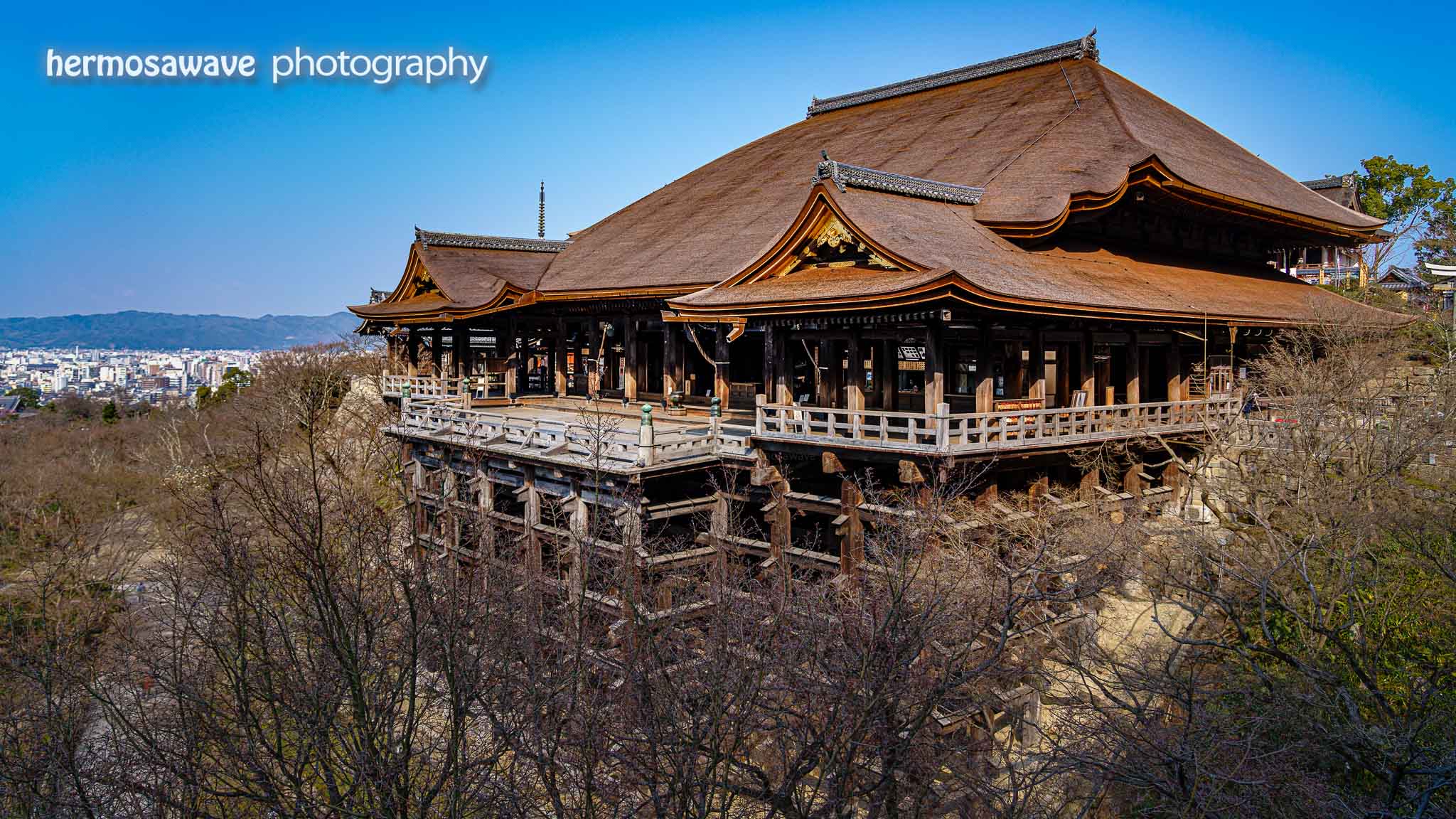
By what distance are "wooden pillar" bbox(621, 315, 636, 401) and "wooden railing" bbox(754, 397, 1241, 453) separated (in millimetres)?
8615

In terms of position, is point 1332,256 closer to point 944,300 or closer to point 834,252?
point 834,252

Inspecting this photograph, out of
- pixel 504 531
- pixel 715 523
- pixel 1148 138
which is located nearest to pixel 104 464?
pixel 504 531

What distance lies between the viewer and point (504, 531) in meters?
22.4

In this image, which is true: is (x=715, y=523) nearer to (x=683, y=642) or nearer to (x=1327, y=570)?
(x=683, y=642)

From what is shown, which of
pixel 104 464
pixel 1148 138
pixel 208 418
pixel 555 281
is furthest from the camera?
pixel 208 418

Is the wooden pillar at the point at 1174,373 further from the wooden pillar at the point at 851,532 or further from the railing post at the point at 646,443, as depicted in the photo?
the railing post at the point at 646,443

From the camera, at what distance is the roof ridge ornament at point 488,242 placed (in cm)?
3328

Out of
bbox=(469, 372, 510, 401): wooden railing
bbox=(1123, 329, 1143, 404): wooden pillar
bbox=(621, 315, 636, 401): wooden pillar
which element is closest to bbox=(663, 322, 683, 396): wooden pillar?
bbox=(621, 315, 636, 401): wooden pillar

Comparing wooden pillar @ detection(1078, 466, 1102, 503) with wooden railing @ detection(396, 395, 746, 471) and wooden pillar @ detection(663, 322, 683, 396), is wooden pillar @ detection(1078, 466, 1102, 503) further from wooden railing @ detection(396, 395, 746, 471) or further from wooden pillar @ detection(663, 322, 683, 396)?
wooden pillar @ detection(663, 322, 683, 396)

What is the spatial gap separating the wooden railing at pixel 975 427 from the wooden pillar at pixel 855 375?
12.6 inches

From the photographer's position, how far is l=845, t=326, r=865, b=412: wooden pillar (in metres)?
17.6

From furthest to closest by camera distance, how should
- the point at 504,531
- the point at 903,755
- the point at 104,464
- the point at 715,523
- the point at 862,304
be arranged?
1. the point at 104,464
2. the point at 504,531
3. the point at 715,523
4. the point at 862,304
5. the point at 903,755

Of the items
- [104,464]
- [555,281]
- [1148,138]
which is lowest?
[104,464]

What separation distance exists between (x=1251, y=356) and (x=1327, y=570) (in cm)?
1345
